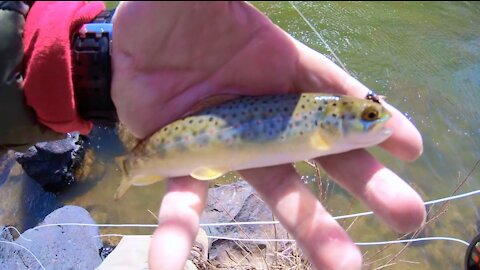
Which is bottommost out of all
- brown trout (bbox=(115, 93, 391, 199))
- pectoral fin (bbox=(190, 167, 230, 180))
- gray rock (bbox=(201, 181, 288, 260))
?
gray rock (bbox=(201, 181, 288, 260))

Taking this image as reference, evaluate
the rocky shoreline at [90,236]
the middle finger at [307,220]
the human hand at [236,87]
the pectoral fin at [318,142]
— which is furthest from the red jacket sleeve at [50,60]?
the rocky shoreline at [90,236]

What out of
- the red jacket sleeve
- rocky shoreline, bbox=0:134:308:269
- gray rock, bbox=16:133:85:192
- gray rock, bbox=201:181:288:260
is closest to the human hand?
the red jacket sleeve

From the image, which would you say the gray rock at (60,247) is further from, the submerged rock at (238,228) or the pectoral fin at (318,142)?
the pectoral fin at (318,142)

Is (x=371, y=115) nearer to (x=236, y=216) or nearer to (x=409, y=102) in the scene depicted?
(x=236, y=216)

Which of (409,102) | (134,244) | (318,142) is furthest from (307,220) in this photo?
(409,102)

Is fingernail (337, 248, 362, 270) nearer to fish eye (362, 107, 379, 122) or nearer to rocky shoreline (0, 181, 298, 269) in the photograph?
fish eye (362, 107, 379, 122)

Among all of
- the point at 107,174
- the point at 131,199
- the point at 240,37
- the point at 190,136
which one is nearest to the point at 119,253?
the point at 131,199
